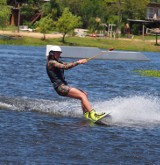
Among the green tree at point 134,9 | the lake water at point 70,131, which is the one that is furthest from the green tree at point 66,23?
the lake water at point 70,131

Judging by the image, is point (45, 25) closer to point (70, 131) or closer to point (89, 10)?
point (89, 10)

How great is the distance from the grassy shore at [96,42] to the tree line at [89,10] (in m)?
6.52

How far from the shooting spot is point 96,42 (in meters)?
87.8

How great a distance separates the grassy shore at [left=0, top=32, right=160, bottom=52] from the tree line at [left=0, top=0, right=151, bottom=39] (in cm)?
652

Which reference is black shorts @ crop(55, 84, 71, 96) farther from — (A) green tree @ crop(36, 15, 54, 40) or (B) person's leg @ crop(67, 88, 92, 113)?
(A) green tree @ crop(36, 15, 54, 40)

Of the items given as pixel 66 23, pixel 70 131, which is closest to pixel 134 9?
pixel 66 23

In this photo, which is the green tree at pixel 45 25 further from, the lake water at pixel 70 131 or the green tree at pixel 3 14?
the lake water at pixel 70 131

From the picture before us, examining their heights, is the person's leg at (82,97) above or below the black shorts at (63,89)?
below

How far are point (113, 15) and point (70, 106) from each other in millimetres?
87845

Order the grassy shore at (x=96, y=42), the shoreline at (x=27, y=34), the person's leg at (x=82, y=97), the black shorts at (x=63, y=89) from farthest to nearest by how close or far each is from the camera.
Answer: the shoreline at (x=27, y=34) → the grassy shore at (x=96, y=42) → the black shorts at (x=63, y=89) → the person's leg at (x=82, y=97)

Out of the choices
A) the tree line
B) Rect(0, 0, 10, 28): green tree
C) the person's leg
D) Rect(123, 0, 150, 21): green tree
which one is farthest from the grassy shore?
the person's leg

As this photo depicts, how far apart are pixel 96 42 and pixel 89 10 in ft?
55.1

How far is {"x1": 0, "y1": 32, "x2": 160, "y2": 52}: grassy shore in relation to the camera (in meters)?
82.8

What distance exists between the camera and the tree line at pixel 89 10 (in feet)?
335
